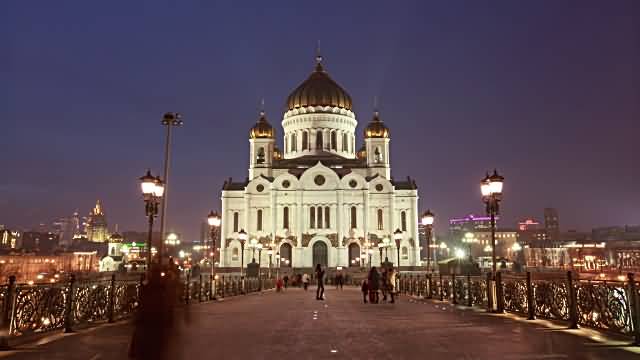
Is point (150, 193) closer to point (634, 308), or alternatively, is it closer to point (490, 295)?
point (490, 295)

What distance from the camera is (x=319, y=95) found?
78.9 metres

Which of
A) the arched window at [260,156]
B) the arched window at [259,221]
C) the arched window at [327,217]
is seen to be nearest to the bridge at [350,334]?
the arched window at [327,217]

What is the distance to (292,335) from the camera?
11.9 metres

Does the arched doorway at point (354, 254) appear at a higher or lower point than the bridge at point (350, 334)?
higher

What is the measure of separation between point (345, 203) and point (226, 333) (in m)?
57.0

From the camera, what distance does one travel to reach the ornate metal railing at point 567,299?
36.1 feet

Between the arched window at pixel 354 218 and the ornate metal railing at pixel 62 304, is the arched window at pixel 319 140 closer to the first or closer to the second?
the arched window at pixel 354 218

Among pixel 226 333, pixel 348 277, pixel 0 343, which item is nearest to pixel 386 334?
pixel 226 333

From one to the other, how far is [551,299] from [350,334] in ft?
20.3

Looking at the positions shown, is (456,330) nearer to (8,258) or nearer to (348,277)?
(348,277)

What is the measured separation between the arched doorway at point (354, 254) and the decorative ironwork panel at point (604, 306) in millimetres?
56009

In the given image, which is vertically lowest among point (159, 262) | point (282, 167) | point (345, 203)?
point (159, 262)

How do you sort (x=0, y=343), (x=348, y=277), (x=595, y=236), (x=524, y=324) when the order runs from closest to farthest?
(x=0, y=343), (x=524, y=324), (x=348, y=277), (x=595, y=236)

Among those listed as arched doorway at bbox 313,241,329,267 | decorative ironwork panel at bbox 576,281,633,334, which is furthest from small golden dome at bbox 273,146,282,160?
decorative ironwork panel at bbox 576,281,633,334
